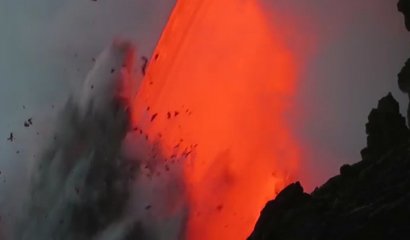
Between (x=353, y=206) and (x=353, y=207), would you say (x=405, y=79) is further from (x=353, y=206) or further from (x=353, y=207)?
(x=353, y=207)

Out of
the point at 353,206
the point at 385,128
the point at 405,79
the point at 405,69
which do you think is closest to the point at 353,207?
the point at 353,206

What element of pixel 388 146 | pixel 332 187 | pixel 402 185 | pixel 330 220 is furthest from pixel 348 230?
pixel 388 146

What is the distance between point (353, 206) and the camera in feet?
155

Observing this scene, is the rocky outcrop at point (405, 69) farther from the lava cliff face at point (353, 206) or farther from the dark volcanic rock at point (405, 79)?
the lava cliff face at point (353, 206)

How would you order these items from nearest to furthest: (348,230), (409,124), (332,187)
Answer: (348,230) < (332,187) < (409,124)

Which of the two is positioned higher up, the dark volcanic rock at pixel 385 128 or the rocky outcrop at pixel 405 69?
the rocky outcrop at pixel 405 69

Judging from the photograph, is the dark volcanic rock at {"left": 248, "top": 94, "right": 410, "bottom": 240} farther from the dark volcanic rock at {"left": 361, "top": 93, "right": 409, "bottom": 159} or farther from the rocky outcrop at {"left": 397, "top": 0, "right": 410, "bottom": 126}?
the rocky outcrop at {"left": 397, "top": 0, "right": 410, "bottom": 126}

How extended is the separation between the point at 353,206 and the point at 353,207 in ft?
0.95

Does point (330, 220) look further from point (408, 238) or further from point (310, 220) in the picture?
point (408, 238)

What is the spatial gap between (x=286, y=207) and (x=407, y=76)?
80.9 feet

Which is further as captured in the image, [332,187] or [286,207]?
[332,187]

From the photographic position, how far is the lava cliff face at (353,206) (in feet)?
140

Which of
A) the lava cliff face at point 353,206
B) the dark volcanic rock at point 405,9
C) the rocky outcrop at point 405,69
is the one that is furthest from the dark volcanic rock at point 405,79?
the lava cliff face at point 353,206

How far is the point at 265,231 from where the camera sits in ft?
155
